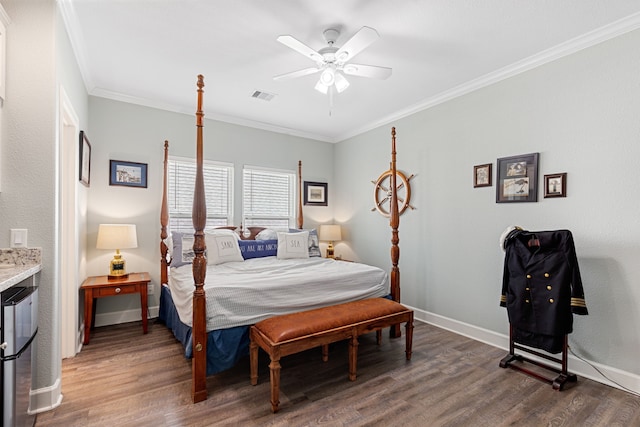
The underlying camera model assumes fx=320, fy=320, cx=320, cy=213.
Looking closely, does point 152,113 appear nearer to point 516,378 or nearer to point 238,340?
point 238,340

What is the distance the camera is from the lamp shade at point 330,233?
5.11 meters

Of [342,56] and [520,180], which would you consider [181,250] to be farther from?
[520,180]

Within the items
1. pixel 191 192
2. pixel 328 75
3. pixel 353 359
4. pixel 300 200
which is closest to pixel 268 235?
pixel 300 200

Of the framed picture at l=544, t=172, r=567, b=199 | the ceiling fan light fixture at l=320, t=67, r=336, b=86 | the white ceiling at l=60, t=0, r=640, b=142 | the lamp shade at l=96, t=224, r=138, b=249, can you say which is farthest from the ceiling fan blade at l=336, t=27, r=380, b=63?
the lamp shade at l=96, t=224, r=138, b=249

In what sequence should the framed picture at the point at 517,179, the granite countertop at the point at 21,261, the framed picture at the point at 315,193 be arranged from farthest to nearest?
1. the framed picture at the point at 315,193
2. the framed picture at the point at 517,179
3. the granite countertop at the point at 21,261

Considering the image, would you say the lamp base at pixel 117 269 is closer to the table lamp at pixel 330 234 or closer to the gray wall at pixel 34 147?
the gray wall at pixel 34 147

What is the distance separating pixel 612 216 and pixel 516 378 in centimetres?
148

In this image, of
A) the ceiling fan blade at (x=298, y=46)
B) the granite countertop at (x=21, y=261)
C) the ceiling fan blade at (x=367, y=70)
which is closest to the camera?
the granite countertop at (x=21, y=261)

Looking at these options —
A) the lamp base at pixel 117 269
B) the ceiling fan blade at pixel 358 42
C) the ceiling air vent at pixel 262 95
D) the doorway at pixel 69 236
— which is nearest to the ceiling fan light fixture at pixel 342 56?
the ceiling fan blade at pixel 358 42

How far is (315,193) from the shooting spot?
214 inches

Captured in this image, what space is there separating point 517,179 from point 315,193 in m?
3.09

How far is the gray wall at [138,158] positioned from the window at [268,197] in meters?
0.14

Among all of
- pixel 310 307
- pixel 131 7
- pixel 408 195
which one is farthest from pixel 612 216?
pixel 131 7

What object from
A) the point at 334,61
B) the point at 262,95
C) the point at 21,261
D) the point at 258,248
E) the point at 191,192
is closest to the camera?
the point at 21,261
